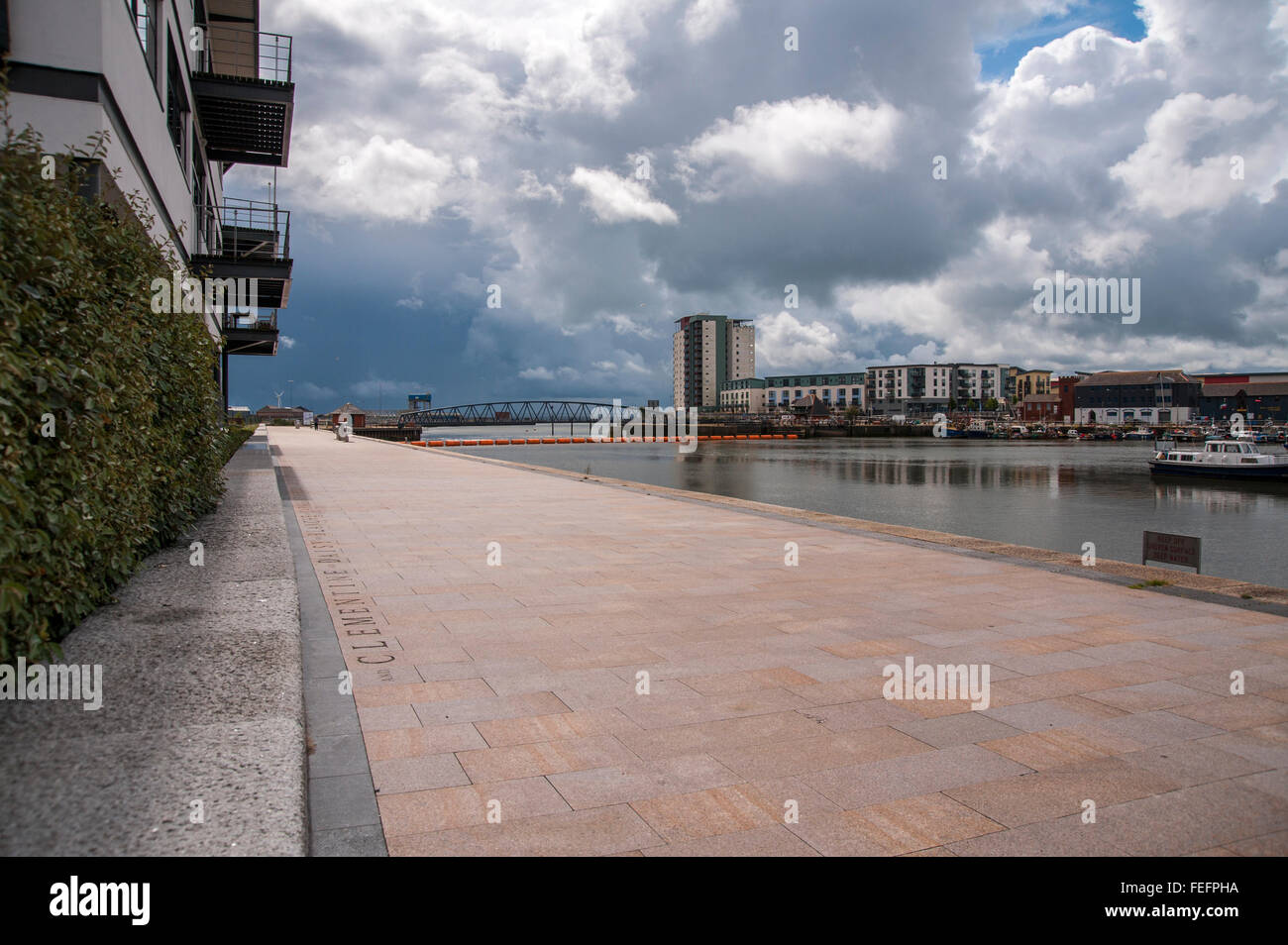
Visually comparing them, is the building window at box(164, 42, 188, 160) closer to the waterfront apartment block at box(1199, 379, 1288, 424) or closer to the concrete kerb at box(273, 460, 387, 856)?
the concrete kerb at box(273, 460, 387, 856)

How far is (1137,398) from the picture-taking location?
171 m

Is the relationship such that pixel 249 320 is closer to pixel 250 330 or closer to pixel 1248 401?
pixel 250 330

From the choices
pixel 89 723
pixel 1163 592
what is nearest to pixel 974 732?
pixel 89 723

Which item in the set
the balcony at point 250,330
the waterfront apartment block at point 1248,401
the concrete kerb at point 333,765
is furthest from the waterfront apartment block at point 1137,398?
the concrete kerb at point 333,765

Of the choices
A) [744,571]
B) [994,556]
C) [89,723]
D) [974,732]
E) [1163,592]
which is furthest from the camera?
[994,556]

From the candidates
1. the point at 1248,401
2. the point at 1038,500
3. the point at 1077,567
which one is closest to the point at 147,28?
the point at 1077,567

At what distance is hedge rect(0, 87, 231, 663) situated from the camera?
3.94m

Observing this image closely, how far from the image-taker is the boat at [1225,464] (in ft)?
168

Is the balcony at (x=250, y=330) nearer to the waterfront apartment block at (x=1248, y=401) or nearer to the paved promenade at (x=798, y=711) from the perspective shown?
the paved promenade at (x=798, y=711)

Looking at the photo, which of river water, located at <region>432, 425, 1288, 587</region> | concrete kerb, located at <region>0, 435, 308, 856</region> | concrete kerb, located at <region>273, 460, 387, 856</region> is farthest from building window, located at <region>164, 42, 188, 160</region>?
river water, located at <region>432, 425, 1288, 587</region>

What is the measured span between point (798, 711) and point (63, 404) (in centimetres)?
447
